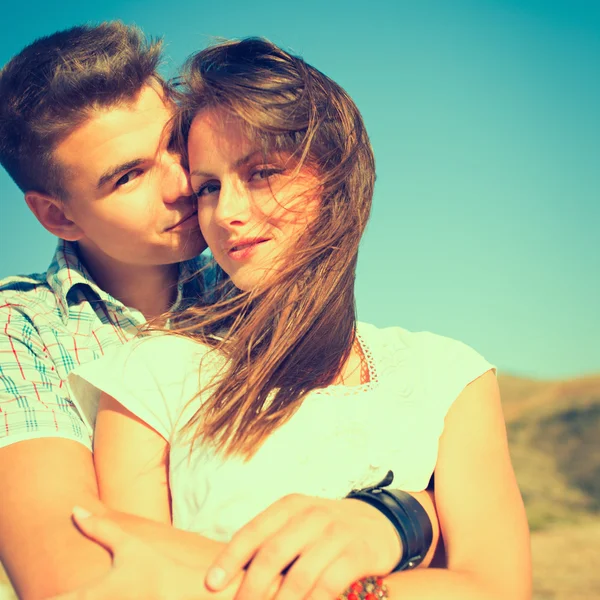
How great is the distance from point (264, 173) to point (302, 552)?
3.91 ft

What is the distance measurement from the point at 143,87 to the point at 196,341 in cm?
130

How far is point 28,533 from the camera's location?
177cm

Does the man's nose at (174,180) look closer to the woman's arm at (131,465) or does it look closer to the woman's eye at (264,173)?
the woman's eye at (264,173)

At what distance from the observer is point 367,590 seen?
5.19 ft

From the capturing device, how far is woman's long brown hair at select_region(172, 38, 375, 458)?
2049 mm

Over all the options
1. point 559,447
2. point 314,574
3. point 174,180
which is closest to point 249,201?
point 174,180

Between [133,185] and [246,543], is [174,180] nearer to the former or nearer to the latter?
[133,185]

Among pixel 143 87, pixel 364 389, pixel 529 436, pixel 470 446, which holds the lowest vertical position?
pixel 529 436

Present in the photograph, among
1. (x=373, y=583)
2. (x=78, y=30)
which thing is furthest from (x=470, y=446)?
(x=78, y=30)

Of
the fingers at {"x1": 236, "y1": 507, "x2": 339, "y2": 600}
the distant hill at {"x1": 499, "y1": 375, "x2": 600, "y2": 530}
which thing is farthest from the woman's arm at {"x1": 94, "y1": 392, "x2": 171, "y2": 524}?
the distant hill at {"x1": 499, "y1": 375, "x2": 600, "y2": 530}

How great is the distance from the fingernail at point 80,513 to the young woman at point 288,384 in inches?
6.4

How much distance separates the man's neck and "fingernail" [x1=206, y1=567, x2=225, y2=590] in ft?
4.99

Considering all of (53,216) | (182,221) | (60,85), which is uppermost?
(60,85)

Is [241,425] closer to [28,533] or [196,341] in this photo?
[196,341]
